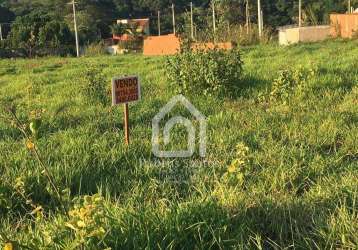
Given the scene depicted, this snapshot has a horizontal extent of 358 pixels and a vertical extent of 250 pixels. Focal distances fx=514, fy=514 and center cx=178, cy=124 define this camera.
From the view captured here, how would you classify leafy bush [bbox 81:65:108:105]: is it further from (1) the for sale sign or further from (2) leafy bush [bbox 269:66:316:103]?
(1) the for sale sign

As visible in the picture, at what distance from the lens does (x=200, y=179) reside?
11.4ft

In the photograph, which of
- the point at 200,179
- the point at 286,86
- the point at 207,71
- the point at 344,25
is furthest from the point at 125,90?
the point at 344,25

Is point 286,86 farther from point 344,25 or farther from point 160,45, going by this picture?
point 344,25

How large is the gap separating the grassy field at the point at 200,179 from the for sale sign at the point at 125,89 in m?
0.41

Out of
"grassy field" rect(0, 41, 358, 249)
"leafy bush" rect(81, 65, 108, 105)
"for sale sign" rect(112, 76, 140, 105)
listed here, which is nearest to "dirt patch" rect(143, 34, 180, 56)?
"leafy bush" rect(81, 65, 108, 105)

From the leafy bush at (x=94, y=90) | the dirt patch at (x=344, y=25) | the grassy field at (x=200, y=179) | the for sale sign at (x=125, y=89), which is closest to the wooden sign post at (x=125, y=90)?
the for sale sign at (x=125, y=89)

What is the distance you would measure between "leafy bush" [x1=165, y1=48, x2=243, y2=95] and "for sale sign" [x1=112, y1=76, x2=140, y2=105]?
95.3 inches

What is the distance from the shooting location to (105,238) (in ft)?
7.70

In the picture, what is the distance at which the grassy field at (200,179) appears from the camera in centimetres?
246

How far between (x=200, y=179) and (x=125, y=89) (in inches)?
44.7

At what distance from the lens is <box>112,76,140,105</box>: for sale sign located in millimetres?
4078

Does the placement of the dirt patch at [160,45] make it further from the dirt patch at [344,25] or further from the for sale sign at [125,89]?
the for sale sign at [125,89]

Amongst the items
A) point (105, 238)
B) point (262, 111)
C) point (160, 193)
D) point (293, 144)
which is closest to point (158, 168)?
point (160, 193)

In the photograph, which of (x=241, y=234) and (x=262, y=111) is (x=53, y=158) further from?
(x=262, y=111)
